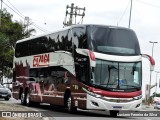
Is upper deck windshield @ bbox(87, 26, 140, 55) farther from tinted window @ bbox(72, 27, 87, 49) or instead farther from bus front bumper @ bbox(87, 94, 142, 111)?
bus front bumper @ bbox(87, 94, 142, 111)

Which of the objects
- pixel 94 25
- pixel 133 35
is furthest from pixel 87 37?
pixel 133 35

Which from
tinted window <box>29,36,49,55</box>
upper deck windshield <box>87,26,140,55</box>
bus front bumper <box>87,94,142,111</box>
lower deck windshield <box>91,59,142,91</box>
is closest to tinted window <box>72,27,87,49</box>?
upper deck windshield <box>87,26,140,55</box>

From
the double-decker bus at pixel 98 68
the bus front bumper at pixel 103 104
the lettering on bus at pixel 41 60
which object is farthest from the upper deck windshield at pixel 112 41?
the lettering on bus at pixel 41 60

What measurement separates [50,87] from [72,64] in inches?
144

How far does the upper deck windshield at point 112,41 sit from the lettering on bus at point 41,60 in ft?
16.4

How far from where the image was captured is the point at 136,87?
2244 centimetres

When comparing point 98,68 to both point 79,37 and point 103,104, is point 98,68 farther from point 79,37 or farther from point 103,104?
point 79,37

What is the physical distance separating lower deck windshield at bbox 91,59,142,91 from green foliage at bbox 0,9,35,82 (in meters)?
43.6

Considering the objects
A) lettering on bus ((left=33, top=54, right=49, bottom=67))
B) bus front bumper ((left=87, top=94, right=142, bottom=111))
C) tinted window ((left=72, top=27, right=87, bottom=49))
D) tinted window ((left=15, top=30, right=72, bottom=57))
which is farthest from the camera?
lettering on bus ((left=33, top=54, right=49, bottom=67))

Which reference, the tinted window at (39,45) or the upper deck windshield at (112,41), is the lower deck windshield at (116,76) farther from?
the tinted window at (39,45)

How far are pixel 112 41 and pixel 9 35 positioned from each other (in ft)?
169

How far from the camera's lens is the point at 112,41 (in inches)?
880

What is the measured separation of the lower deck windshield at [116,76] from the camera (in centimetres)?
2180

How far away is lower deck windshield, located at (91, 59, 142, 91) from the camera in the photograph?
21797mm
